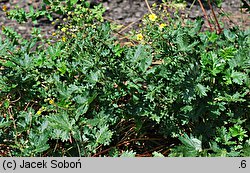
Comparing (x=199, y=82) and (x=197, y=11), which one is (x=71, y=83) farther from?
(x=197, y=11)

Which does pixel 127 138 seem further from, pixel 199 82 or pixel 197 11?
pixel 197 11

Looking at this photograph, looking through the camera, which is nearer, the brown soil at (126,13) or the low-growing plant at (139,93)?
the low-growing plant at (139,93)

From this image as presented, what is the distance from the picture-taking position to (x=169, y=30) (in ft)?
9.87

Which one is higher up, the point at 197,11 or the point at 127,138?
the point at 197,11

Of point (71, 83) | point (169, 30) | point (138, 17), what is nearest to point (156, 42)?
point (169, 30)

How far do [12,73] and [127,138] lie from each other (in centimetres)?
76

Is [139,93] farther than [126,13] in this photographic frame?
No

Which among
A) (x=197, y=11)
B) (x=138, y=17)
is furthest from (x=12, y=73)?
(x=197, y=11)

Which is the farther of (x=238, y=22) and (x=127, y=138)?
(x=238, y=22)

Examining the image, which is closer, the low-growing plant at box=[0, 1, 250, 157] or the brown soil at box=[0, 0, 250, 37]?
the low-growing plant at box=[0, 1, 250, 157]

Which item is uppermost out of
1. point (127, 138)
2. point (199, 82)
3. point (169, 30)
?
point (169, 30)
